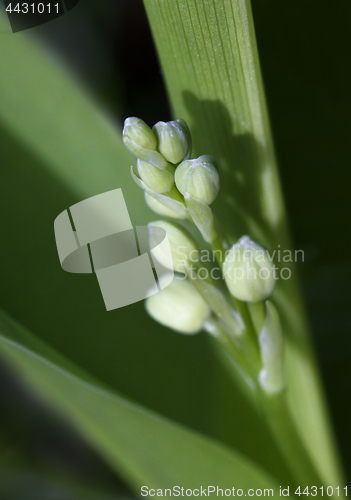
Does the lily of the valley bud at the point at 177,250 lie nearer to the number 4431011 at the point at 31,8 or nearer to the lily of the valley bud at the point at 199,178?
the lily of the valley bud at the point at 199,178

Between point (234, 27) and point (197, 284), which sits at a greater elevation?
point (234, 27)

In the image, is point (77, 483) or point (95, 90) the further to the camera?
point (77, 483)

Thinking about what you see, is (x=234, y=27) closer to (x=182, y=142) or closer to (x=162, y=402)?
(x=182, y=142)

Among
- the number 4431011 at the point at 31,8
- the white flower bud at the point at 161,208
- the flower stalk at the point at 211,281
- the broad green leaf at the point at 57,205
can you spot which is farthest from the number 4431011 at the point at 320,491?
the number 4431011 at the point at 31,8

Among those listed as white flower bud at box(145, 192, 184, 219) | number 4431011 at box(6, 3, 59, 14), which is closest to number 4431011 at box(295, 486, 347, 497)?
white flower bud at box(145, 192, 184, 219)

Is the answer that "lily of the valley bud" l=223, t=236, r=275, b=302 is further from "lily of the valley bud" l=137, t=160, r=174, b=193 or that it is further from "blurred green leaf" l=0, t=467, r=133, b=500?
"blurred green leaf" l=0, t=467, r=133, b=500

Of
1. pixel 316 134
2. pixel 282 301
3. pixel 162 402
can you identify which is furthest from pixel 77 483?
pixel 316 134

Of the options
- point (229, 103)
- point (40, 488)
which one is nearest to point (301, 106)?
point (229, 103)
